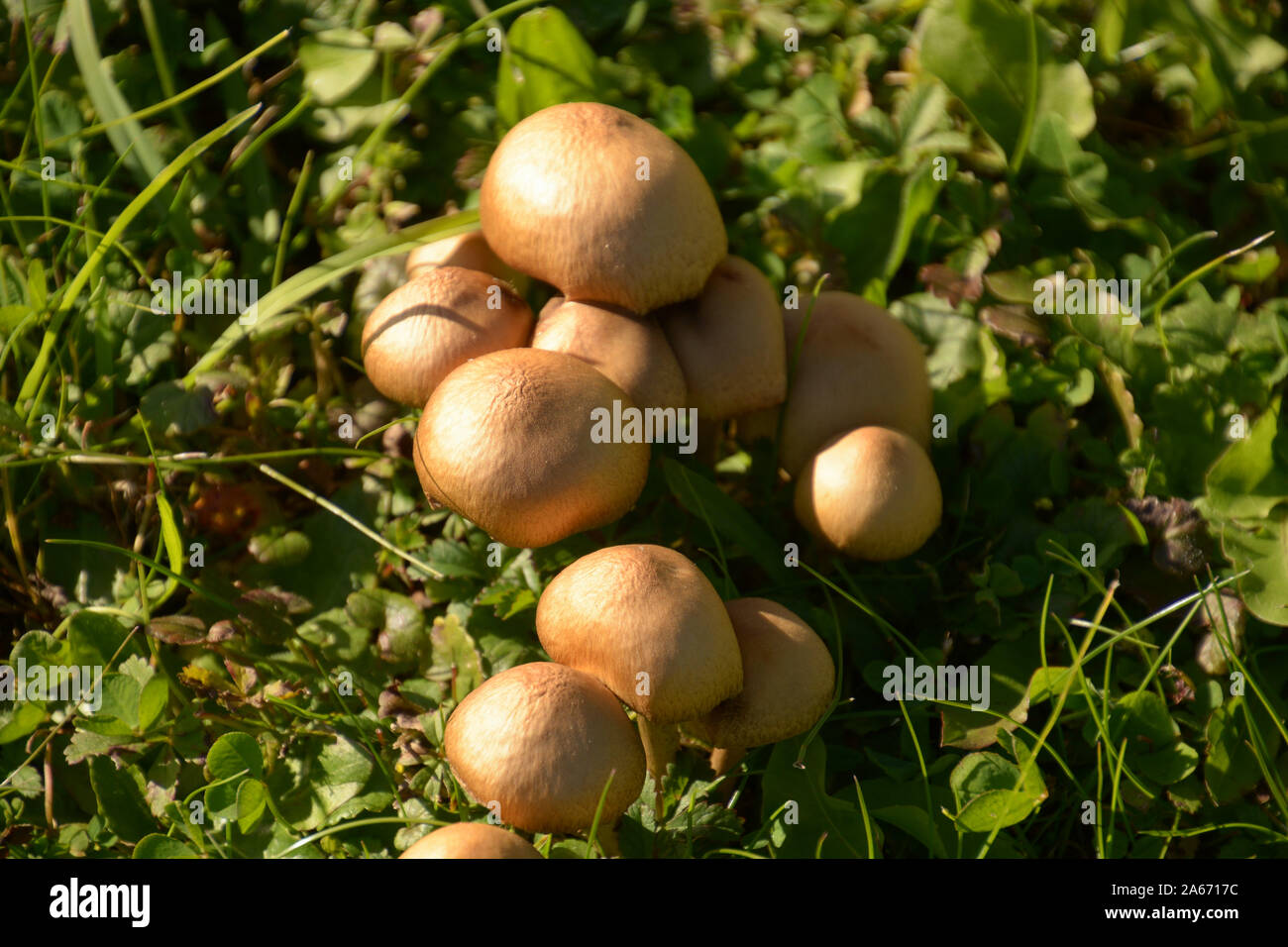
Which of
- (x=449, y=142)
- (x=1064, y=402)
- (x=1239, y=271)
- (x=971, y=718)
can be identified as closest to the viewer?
(x=971, y=718)

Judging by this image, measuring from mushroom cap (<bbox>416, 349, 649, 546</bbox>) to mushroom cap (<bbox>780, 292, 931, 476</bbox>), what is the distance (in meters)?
0.61

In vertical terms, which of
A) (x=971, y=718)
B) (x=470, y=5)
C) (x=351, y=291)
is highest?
(x=470, y=5)

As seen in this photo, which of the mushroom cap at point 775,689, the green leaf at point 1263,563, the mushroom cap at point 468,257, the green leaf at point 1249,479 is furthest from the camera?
the mushroom cap at point 468,257

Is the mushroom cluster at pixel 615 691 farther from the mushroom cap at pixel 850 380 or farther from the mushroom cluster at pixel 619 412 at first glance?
A: the mushroom cap at pixel 850 380

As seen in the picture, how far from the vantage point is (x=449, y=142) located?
12.7ft

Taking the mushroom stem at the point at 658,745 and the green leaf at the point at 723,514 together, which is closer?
the mushroom stem at the point at 658,745

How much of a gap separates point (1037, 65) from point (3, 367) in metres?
3.53

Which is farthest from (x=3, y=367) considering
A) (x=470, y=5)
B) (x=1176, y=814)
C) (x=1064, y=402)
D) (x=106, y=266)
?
(x=1176, y=814)

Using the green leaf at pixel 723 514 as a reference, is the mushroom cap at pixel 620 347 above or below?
above

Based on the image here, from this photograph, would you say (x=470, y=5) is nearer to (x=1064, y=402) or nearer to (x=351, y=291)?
(x=351, y=291)

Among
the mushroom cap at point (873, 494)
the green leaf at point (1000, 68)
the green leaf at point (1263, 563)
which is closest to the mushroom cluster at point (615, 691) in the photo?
the mushroom cap at point (873, 494)

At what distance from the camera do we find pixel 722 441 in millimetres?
3412

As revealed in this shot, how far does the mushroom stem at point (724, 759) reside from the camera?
2668 mm

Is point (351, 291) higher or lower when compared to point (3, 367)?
higher
